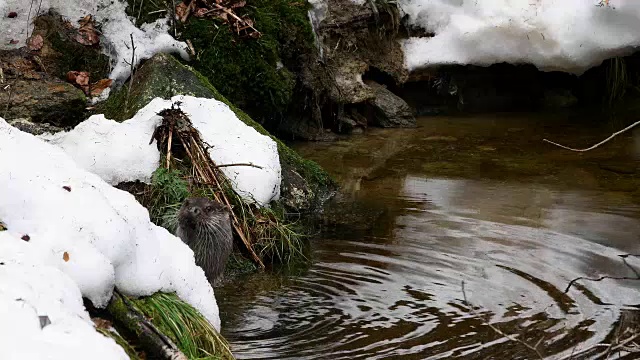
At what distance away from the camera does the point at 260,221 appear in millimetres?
6176

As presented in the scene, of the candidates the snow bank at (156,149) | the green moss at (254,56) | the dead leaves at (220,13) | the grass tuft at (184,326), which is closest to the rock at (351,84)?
the green moss at (254,56)

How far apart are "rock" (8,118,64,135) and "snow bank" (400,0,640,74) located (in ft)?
17.6

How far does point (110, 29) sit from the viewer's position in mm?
8273

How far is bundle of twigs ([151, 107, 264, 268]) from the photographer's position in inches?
240

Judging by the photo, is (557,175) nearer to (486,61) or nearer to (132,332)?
(486,61)

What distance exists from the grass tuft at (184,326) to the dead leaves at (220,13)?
491 centimetres

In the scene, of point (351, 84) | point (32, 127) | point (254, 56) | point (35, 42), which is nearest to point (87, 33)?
point (35, 42)

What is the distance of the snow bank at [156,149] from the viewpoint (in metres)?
5.98

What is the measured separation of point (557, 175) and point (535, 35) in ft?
8.34

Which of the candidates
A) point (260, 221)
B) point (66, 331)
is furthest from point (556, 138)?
point (66, 331)

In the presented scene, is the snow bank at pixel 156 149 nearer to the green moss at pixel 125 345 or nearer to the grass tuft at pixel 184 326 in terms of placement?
the grass tuft at pixel 184 326

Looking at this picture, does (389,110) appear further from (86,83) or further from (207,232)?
(207,232)

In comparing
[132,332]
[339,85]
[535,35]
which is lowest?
[132,332]

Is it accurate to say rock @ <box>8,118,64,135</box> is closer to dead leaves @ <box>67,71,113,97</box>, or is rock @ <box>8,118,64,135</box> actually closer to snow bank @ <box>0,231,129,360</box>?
dead leaves @ <box>67,71,113,97</box>
